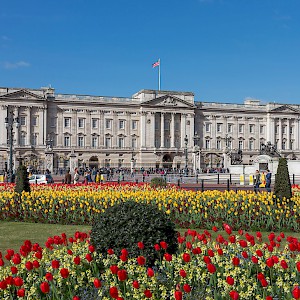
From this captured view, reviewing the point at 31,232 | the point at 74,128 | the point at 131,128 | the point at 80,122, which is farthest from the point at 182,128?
the point at 31,232

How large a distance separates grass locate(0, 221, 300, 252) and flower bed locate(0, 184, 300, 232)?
0.42 metres

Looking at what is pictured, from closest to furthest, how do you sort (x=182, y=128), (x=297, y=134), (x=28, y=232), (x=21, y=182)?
(x=28, y=232)
(x=21, y=182)
(x=182, y=128)
(x=297, y=134)

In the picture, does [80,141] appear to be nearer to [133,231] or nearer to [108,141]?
[108,141]

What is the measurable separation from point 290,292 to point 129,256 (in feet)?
8.08

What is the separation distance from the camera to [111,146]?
7594 cm

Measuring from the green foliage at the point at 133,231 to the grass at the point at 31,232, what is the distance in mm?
3772

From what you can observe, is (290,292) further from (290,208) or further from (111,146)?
(111,146)

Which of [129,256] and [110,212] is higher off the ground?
[110,212]

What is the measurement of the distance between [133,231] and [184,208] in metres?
7.34

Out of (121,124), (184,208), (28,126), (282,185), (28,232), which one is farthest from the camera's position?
(121,124)

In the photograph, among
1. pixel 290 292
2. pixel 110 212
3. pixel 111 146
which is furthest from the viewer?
pixel 111 146

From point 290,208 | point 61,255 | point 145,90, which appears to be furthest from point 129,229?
point 145,90

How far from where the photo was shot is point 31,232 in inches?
489

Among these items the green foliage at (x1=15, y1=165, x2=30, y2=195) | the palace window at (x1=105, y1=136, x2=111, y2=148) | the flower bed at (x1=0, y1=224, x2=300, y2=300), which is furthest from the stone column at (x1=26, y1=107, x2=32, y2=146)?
the flower bed at (x1=0, y1=224, x2=300, y2=300)
